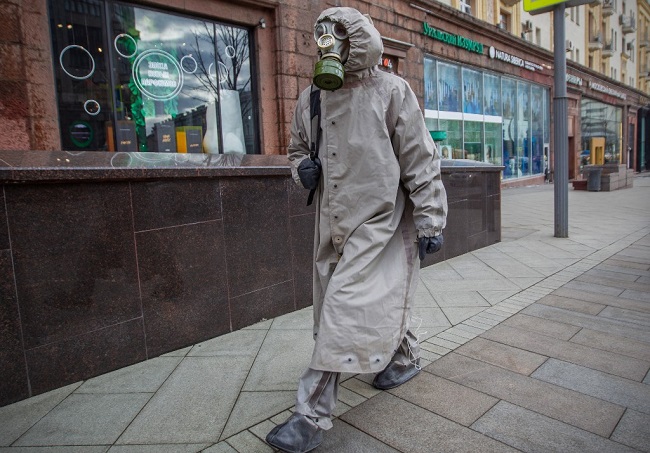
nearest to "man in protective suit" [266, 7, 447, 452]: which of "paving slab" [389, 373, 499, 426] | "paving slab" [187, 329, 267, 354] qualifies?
"paving slab" [389, 373, 499, 426]

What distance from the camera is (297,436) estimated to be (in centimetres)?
214

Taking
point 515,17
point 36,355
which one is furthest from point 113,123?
point 515,17

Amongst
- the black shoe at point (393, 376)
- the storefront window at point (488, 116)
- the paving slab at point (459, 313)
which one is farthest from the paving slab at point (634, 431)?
the storefront window at point (488, 116)

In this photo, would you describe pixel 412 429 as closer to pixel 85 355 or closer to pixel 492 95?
pixel 85 355

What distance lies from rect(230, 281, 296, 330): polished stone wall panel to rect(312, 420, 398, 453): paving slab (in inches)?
65.8

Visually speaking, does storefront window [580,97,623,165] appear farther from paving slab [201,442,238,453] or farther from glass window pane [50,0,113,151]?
paving slab [201,442,238,453]

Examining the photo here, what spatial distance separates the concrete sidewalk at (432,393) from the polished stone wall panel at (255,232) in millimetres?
405

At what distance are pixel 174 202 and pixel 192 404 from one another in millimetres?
1445

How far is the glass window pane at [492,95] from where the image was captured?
17938 millimetres

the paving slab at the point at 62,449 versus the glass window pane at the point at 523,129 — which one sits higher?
the glass window pane at the point at 523,129

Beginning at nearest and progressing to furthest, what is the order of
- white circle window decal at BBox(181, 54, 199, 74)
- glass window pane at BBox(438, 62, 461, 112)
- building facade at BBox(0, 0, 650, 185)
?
1. building facade at BBox(0, 0, 650, 185)
2. white circle window decal at BBox(181, 54, 199, 74)
3. glass window pane at BBox(438, 62, 461, 112)

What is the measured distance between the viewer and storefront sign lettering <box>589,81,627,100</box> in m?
27.3

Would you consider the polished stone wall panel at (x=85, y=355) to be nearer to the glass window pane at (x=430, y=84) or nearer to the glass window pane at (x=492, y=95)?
the glass window pane at (x=430, y=84)

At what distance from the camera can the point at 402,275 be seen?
2.43 metres
